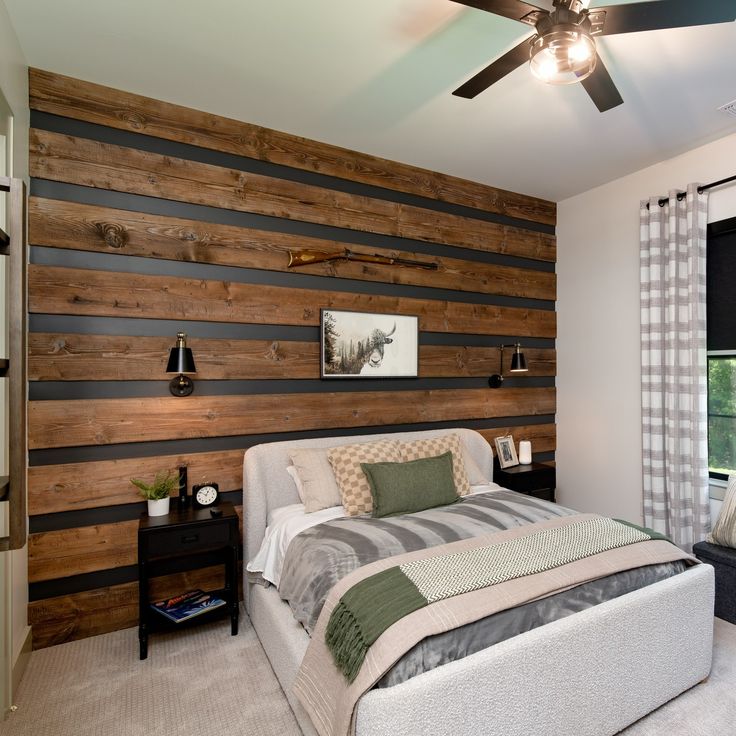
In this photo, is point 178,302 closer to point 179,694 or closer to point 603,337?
point 179,694

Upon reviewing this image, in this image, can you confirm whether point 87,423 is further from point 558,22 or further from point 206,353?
point 558,22

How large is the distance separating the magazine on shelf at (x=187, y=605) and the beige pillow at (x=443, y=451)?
1.37m

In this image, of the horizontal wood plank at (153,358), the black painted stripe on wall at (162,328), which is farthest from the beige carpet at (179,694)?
the black painted stripe on wall at (162,328)

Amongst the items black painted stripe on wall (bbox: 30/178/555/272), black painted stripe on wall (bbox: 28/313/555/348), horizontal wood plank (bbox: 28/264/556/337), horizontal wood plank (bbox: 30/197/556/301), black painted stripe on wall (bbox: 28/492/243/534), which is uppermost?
black painted stripe on wall (bbox: 30/178/555/272)

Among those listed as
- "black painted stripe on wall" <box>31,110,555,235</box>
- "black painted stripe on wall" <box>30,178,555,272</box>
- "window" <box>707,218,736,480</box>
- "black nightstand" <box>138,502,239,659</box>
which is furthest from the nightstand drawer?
"window" <box>707,218,736,480</box>

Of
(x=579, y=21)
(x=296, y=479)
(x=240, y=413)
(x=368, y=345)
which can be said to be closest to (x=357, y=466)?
(x=296, y=479)

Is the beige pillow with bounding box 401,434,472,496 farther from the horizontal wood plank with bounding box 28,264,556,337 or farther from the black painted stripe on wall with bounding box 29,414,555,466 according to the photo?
the horizontal wood plank with bounding box 28,264,556,337

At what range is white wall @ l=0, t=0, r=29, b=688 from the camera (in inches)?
83.6

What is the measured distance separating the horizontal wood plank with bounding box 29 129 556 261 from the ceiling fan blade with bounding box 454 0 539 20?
1786mm

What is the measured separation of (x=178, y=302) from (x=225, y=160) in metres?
0.96

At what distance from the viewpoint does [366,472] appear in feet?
9.19

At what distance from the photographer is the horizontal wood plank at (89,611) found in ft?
8.33

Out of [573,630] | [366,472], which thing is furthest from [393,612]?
[366,472]

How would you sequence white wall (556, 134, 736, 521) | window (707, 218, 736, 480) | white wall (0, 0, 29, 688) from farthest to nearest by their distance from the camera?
1. white wall (556, 134, 736, 521)
2. window (707, 218, 736, 480)
3. white wall (0, 0, 29, 688)
